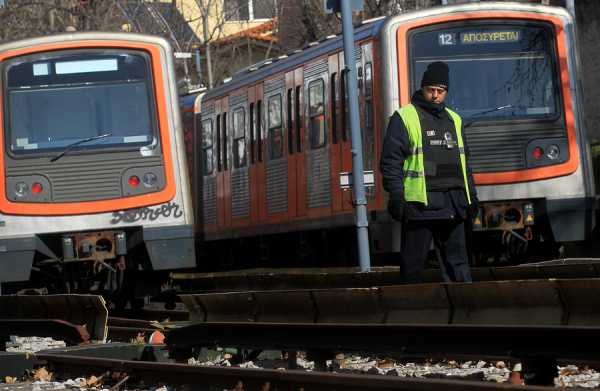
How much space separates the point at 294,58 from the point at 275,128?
1089 mm

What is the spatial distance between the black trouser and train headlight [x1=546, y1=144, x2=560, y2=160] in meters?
7.53

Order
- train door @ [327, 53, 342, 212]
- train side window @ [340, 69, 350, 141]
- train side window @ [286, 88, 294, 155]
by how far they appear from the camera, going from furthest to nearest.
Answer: train side window @ [286, 88, 294, 155] → train door @ [327, 53, 342, 212] → train side window @ [340, 69, 350, 141]

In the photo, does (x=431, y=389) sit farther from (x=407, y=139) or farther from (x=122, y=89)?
(x=122, y=89)

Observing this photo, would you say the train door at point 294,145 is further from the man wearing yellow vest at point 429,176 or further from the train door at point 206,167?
the man wearing yellow vest at point 429,176

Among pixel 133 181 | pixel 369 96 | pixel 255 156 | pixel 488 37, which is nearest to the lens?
pixel 133 181

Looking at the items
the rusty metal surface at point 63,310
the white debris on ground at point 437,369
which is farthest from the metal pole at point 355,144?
the white debris on ground at point 437,369

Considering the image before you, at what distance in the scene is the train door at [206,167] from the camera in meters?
24.1

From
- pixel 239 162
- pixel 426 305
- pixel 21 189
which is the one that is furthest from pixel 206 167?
pixel 426 305

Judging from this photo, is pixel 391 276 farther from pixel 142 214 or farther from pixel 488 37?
pixel 488 37

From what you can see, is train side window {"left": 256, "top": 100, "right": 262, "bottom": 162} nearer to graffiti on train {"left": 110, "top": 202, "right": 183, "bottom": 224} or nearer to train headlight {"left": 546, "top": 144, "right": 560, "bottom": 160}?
graffiti on train {"left": 110, "top": 202, "right": 183, "bottom": 224}

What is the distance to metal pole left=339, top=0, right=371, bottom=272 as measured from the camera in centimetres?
1680

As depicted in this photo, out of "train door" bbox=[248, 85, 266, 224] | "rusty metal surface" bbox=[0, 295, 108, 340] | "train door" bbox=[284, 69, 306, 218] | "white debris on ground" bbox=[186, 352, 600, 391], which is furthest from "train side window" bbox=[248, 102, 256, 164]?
"white debris on ground" bbox=[186, 352, 600, 391]

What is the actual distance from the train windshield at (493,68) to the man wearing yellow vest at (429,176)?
23.4 feet

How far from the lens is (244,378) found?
8.45 metres
